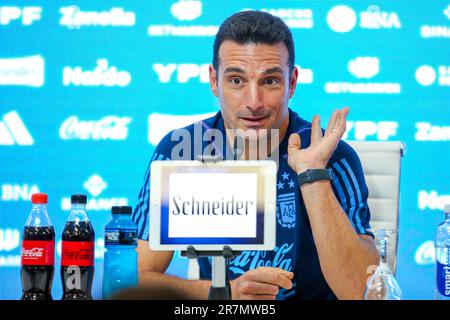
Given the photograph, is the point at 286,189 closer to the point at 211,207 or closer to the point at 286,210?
the point at 286,210

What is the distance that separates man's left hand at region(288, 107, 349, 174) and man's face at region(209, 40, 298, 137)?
31cm

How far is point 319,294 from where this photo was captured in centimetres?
227

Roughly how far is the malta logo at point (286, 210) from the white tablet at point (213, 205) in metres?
0.77

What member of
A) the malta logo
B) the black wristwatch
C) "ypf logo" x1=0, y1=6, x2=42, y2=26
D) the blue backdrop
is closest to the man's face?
the malta logo

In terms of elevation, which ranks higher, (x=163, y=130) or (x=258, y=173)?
(x=163, y=130)

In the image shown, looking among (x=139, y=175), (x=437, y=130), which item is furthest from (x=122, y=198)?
(x=437, y=130)

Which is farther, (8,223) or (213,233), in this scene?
(8,223)

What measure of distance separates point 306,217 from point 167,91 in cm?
202

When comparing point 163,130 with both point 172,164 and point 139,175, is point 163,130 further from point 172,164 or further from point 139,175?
point 172,164

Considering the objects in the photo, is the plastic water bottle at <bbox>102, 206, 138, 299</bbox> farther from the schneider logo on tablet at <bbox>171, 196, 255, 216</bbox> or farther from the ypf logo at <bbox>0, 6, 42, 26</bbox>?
the ypf logo at <bbox>0, 6, 42, 26</bbox>

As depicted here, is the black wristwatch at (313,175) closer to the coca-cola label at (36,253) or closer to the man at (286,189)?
the man at (286,189)

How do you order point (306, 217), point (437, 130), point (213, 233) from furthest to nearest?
point (437, 130), point (306, 217), point (213, 233)

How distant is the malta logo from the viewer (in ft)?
7.36

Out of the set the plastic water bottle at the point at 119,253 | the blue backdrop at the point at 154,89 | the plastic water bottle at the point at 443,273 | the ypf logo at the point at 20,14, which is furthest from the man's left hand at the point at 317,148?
the ypf logo at the point at 20,14
